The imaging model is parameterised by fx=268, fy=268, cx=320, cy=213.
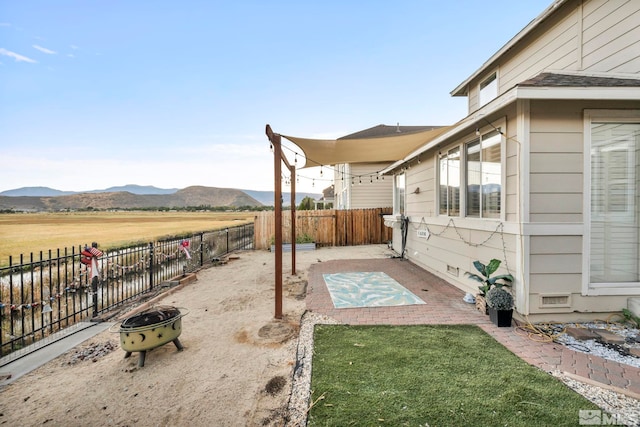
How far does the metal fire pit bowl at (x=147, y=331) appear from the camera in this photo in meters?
2.88

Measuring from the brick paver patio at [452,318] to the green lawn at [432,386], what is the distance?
318 millimetres

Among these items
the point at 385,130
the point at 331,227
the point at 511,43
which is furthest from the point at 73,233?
the point at 511,43

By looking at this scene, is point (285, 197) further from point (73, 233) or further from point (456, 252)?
point (456, 252)

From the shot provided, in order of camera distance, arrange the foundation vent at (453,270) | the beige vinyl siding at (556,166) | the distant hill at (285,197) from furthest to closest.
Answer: the distant hill at (285,197)
the foundation vent at (453,270)
the beige vinyl siding at (556,166)

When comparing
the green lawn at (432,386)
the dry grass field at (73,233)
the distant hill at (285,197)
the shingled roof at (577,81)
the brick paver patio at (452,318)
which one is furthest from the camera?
the distant hill at (285,197)

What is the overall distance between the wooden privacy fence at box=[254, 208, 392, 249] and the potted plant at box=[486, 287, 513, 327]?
900cm

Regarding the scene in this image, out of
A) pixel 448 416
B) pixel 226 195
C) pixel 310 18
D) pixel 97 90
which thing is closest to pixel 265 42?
pixel 310 18

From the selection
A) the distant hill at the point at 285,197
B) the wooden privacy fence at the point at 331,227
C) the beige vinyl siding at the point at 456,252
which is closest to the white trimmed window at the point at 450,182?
the beige vinyl siding at the point at 456,252

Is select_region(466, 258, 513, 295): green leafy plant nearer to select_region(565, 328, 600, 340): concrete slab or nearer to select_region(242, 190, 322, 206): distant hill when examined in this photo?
select_region(565, 328, 600, 340): concrete slab

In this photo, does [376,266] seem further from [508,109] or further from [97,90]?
[97,90]

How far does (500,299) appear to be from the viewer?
362cm

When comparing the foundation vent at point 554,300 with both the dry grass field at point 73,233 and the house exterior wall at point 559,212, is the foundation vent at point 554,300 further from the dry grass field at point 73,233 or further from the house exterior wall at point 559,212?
the dry grass field at point 73,233

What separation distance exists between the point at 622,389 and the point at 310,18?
1206cm

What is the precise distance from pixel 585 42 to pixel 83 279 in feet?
43.3
